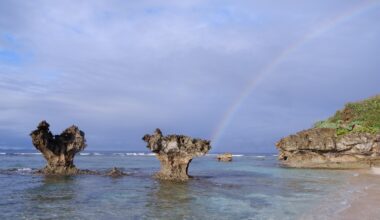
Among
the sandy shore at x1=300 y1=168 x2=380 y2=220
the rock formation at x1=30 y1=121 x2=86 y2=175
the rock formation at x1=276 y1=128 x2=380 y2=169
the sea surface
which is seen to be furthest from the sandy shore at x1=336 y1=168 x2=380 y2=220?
the rock formation at x1=276 y1=128 x2=380 y2=169

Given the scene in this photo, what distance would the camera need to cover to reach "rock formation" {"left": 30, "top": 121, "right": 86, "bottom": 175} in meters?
44.2

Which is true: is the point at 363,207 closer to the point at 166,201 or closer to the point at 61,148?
the point at 166,201

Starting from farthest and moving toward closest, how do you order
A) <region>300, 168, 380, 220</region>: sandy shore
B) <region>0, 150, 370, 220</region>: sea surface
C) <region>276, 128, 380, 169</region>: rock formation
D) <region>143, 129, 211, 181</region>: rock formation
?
<region>276, 128, 380, 169</region>: rock formation < <region>143, 129, 211, 181</region>: rock formation < <region>0, 150, 370, 220</region>: sea surface < <region>300, 168, 380, 220</region>: sandy shore

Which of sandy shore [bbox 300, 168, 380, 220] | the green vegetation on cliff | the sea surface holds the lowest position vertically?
sandy shore [bbox 300, 168, 380, 220]

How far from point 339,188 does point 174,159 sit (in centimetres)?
1561

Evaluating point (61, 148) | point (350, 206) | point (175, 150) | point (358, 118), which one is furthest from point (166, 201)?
point (358, 118)

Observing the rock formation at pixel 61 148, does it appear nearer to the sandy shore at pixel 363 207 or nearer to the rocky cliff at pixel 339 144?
the sandy shore at pixel 363 207

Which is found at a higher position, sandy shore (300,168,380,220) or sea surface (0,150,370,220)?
sea surface (0,150,370,220)

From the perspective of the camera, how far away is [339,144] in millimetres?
65062

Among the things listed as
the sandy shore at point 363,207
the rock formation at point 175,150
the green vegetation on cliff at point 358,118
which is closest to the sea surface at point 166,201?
the sandy shore at point 363,207

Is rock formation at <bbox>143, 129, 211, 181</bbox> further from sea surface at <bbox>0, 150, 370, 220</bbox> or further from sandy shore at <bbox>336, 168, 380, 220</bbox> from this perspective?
sandy shore at <bbox>336, 168, 380, 220</bbox>

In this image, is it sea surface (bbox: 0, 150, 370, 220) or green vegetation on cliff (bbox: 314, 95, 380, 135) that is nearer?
sea surface (bbox: 0, 150, 370, 220)

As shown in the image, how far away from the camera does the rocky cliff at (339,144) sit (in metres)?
64.2

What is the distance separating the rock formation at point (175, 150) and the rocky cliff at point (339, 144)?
105ft
